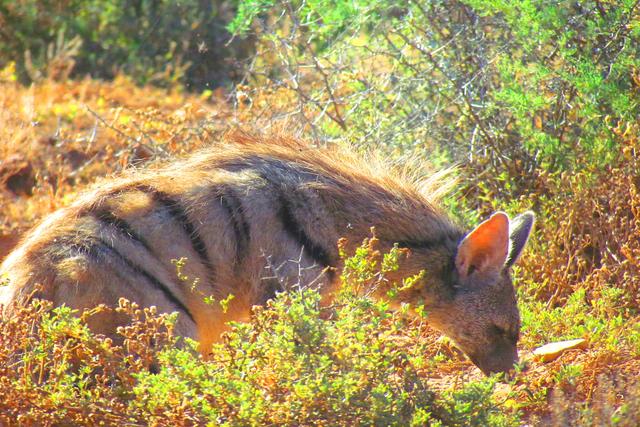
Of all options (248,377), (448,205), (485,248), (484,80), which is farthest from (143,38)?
(248,377)

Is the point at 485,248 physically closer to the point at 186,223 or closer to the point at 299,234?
the point at 299,234

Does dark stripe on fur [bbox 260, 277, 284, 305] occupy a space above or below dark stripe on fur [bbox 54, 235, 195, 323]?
below

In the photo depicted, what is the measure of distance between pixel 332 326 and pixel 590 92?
10.4 feet

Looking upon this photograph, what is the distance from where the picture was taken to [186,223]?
500cm

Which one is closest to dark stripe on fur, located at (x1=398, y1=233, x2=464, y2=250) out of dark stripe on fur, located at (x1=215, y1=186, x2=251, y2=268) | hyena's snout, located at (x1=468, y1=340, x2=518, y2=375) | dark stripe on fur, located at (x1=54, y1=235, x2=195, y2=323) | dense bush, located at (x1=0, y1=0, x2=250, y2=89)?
hyena's snout, located at (x1=468, y1=340, x2=518, y2=375)

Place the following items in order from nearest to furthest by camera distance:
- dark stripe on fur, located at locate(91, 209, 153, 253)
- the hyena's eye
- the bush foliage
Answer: the bush foliage < dark stripe on fur, located at locate(91, 209, 153, 253) < the hyena's eye

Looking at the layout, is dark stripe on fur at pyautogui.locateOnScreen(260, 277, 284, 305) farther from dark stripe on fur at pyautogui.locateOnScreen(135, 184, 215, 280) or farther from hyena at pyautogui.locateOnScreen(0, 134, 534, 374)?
dark stripe on fur at pyautogui.locateOnScreen(135, 184, 215, 280)

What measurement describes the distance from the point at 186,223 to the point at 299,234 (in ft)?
2.03

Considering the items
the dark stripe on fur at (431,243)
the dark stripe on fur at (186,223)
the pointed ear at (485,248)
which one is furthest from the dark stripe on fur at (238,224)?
the pointed ear at (485,248)

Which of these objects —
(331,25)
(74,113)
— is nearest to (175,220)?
(331,25)

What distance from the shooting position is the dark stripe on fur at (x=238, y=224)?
16.6 ft

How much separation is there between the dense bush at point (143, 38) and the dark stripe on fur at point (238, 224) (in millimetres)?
6369

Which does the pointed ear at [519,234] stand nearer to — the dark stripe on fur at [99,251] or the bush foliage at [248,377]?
the bush foliage at [248,377]

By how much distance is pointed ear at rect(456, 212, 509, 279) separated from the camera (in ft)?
17.2
